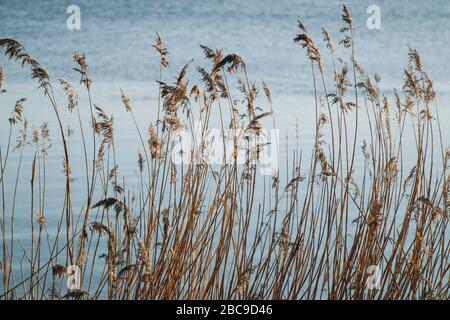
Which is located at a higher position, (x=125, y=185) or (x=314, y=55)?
(x=314, y=55)

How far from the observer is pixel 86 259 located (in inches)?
122

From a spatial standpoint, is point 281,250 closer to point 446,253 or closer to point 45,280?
point 446,253

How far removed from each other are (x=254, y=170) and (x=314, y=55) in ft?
2.14

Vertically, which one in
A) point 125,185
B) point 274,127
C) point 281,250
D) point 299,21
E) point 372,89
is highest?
point 299,21

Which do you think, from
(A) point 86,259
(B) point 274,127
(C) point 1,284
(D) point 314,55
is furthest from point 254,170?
(C) point 1,284

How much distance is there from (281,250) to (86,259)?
974 mm

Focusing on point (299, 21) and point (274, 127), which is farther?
point (274, 127)

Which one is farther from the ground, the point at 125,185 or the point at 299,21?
the point at 299,21

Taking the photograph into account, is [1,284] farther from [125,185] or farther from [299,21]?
[299,21]
